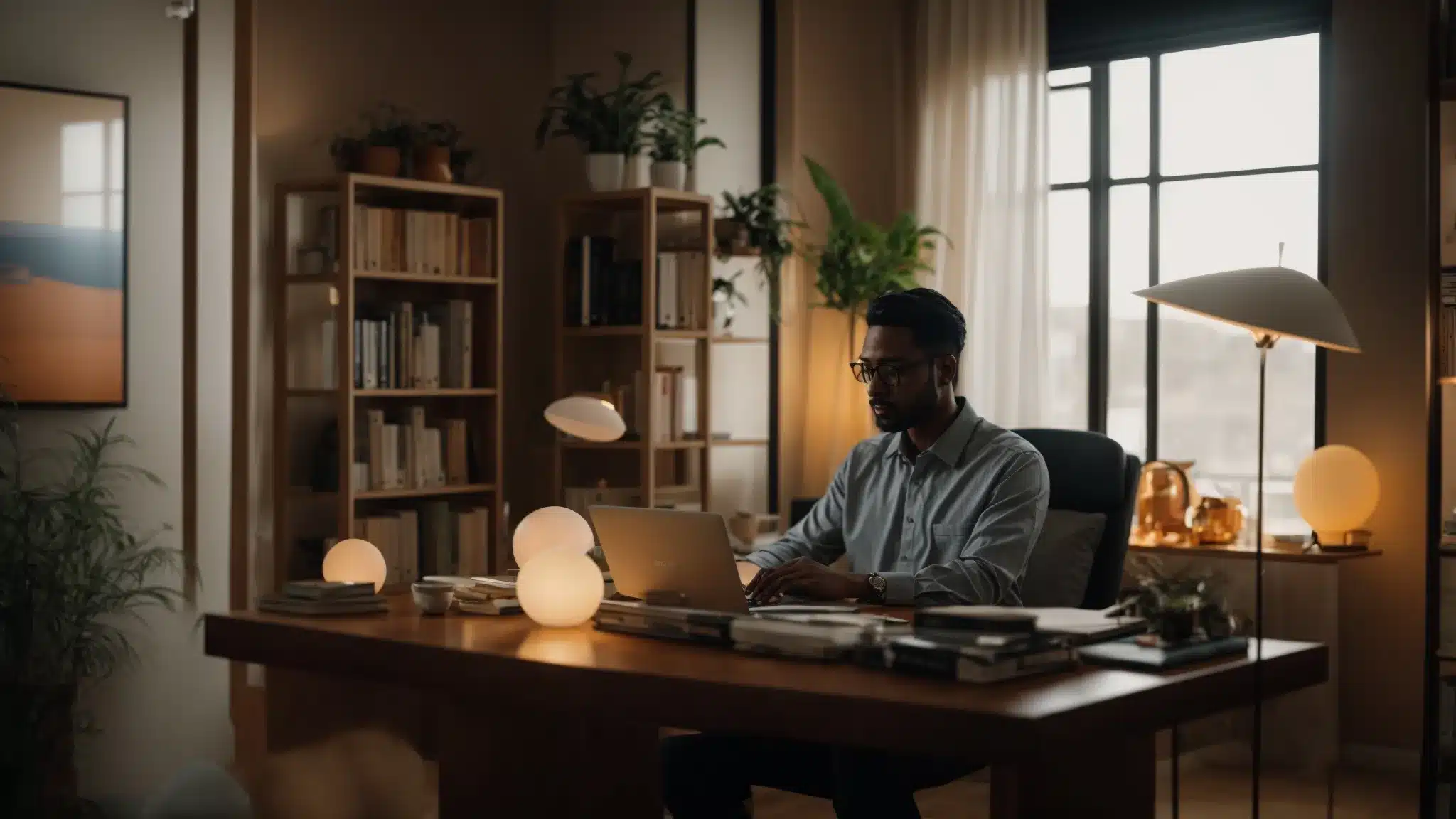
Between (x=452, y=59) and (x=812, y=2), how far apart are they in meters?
1.39

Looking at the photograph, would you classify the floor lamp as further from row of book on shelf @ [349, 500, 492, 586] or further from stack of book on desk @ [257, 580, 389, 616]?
row of book on shelf @ [349, 500, 492, 586]

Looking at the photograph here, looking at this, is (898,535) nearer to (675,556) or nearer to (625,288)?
(675,556)

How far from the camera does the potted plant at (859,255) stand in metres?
5.57

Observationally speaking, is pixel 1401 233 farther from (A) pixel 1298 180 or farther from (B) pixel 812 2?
(B) pixel 812 2

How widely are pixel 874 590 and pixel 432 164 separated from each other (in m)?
2.96

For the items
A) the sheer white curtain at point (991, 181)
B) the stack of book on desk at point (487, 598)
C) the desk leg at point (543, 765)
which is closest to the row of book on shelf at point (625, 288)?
the sheer white curtain at point (991, 181)

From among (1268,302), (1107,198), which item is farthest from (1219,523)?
(1268,302)

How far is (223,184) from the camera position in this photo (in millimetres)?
4855

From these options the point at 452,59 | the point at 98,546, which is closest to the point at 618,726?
the point at 98,546

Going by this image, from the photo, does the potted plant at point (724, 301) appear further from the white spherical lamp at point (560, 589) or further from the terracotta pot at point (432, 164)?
the white spherical lamp at point (560, 589)

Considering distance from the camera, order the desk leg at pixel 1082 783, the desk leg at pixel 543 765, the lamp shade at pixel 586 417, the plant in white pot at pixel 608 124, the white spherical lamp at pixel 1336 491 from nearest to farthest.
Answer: the desk leg at pixel 1082 783, the desk leg at pixel 543 765, the lamp shade at pixel 586 417, the white spherical lamp at pixel 1336 491, the plant in white pot at pixel 608 124

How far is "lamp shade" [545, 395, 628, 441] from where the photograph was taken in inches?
117

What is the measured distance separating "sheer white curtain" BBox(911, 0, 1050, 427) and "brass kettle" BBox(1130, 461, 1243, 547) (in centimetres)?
64

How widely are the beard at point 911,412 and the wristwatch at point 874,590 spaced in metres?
0.37
